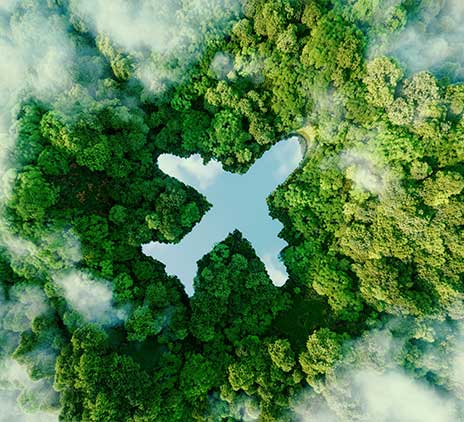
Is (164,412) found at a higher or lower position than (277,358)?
lower

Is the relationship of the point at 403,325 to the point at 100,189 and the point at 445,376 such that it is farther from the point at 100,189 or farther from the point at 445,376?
the point at 100,189

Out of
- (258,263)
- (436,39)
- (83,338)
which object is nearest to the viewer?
(83,338)

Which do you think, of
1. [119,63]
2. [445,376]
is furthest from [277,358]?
[119,63]

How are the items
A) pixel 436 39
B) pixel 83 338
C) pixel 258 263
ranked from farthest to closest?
pixel 258 263, pixel 436 39, pixel 83 338

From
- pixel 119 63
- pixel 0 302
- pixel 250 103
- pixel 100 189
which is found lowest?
pixel 0 302

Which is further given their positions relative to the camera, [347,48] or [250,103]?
[250,103]

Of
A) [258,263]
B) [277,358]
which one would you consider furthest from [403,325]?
[258,263]
